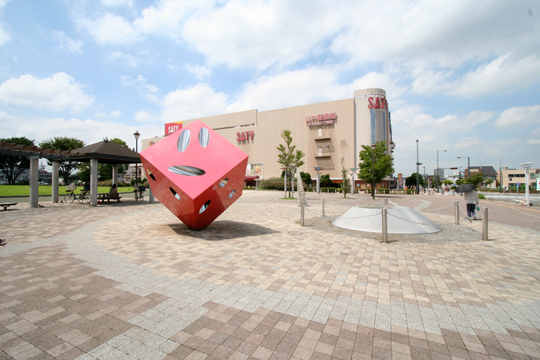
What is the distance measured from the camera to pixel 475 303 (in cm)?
364

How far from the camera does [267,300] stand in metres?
3.67

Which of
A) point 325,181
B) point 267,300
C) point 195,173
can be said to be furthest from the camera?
point 325,181

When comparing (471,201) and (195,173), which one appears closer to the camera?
(195,173)

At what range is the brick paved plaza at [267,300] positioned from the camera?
264cm

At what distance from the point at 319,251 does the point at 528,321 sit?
12.2ft

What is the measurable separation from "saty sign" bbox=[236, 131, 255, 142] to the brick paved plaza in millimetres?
59892

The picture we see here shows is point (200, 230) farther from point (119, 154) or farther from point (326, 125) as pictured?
point (326, 125)

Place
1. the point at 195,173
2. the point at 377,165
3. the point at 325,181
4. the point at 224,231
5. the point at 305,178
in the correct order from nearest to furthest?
the point at 195,173, the point at 224,231, the point at 377,165, the point at 305,178, the point at 325,181

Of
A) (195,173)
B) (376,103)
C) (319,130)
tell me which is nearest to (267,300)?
(195,173)

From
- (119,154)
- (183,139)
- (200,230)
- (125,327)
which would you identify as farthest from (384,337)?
(119,154)

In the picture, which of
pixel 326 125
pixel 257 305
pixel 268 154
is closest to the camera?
pixel 257 305

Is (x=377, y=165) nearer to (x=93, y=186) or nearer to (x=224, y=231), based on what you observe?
(x=224, y=231)

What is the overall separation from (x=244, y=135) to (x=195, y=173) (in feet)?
195

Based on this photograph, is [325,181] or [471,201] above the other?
[325,181]
